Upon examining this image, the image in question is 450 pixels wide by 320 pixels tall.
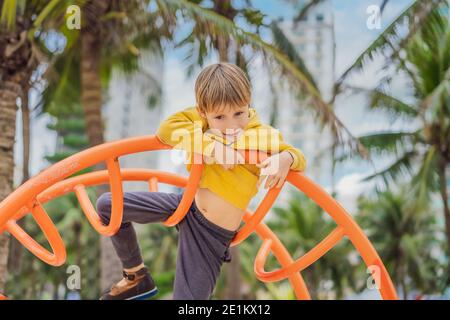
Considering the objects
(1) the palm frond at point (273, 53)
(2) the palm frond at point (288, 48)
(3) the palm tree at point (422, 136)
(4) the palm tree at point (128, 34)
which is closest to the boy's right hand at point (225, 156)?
(4) the palm tree at point (128, 34)

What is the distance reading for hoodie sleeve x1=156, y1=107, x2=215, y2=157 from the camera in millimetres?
1983

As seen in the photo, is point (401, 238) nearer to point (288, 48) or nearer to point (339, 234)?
point (288, 48)

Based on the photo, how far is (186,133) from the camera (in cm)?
201

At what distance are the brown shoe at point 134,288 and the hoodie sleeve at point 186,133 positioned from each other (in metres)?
0.56

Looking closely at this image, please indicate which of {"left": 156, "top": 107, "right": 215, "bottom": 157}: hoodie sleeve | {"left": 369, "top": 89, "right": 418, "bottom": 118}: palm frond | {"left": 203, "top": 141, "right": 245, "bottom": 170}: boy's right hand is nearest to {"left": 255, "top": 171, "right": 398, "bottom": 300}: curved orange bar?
{"left": 203, "top": 141, "right": 245, "bottom": 170}: boy's right hand

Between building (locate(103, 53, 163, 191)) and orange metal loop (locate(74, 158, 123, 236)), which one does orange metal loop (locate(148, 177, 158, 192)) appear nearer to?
orange metal loop (locate(74, 158, 123, 236))

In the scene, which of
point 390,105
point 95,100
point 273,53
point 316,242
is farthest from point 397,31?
point 316,242

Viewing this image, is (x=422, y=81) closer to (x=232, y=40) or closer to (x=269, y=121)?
(x=269, y=121)

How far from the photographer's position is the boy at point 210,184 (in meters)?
1.98

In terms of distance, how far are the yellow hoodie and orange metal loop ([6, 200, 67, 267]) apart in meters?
0.54

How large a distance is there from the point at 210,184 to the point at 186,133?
0.77ft

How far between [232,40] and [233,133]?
3860 mm

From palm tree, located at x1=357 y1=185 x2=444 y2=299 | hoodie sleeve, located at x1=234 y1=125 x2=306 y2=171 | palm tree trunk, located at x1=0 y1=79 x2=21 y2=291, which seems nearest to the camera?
hoodie sleeve, located at x1=234 y1=125 x2=306 y2=171
